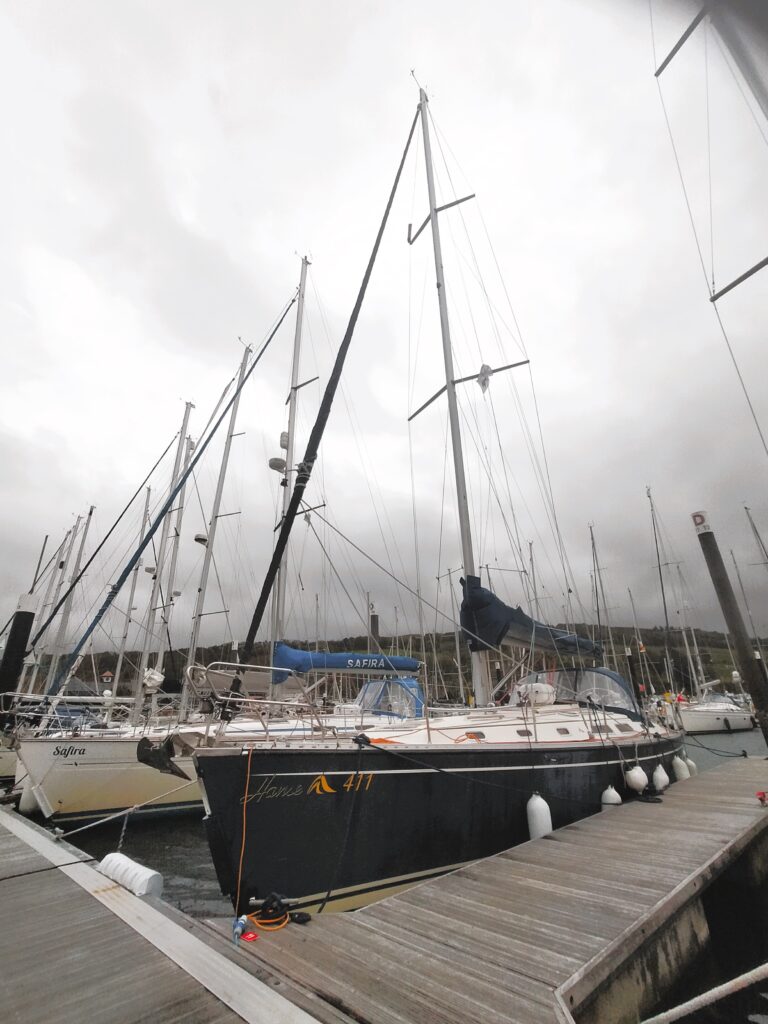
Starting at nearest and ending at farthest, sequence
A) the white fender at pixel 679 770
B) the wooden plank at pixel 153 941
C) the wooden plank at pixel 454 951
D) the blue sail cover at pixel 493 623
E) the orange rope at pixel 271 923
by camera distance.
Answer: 1. the wooden plank at pixel 153 941
2. the wooden plank at pixel 454 951
3. the orange rope at pixel 271 923
4. the blue sail cover at pixel 493 623
5. the white fender at pixel 679 770

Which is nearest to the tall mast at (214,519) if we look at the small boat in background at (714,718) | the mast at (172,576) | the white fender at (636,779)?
the mast at (172,576)

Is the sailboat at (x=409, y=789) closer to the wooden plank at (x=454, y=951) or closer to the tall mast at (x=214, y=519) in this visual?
the wooden plank at (x=454, y=951)

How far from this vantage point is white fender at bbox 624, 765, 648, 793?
27.3 feet

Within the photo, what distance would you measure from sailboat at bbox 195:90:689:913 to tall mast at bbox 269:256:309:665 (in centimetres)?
416

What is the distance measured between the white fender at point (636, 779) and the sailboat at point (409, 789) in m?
0.04

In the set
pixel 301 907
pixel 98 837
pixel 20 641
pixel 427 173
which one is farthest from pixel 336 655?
pixel 427 173

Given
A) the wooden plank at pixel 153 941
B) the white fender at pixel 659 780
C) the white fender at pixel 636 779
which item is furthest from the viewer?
the white fender at pixel 659 780

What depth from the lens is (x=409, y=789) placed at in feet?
18.5

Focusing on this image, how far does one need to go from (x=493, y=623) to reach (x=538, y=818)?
2.85 m

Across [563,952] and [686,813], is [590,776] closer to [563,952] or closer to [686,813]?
[686,813]

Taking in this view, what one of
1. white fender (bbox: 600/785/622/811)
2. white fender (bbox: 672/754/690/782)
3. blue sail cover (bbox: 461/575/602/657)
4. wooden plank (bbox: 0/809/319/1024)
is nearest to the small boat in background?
white fender (bbox: 672/754/690/782)

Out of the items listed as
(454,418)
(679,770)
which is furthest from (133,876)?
(679,770)

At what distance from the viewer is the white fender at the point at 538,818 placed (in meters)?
6.56

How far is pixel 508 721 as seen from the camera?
7.70 m
